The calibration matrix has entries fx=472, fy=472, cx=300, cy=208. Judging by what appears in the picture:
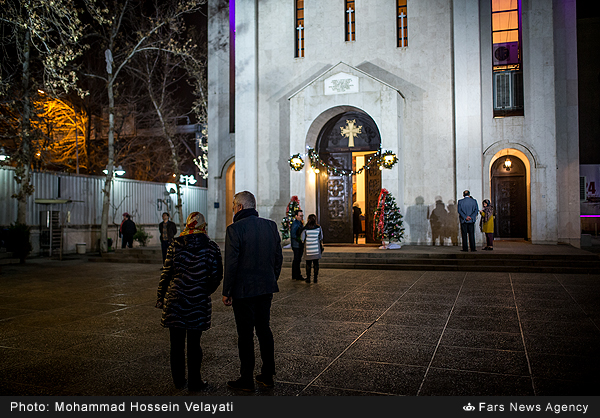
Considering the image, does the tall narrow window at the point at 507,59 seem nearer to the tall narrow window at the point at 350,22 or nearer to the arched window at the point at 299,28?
the tall narrow window at the point at 350,22

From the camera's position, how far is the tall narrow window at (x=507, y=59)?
1986 centimetres

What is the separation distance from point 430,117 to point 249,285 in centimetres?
1682

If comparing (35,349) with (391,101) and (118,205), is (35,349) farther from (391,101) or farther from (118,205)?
(118,205)

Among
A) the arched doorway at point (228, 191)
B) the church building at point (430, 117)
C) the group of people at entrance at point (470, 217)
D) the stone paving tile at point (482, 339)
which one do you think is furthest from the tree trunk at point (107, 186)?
the stone paving tile at point (482, 339)

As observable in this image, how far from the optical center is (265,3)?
880 inches

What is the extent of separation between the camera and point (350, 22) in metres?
21.2

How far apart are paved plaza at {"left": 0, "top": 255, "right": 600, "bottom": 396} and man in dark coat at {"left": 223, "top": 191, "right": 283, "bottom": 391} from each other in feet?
0.89

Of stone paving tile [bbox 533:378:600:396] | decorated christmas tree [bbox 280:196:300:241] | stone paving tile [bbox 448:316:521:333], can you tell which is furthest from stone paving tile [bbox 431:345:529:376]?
decorated christmas tree [bbox 280:196:300:241]

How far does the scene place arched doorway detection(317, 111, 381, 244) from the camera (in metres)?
19.9

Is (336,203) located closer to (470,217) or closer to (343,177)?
(343,177)

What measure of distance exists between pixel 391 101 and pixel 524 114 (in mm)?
5815

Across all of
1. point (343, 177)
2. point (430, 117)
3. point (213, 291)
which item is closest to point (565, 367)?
point (213, 291)

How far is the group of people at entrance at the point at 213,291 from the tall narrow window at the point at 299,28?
18627 millimetres

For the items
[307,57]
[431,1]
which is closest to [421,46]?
[431,1]
